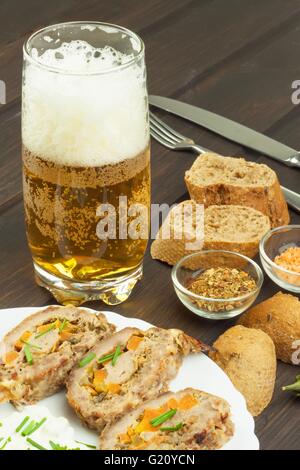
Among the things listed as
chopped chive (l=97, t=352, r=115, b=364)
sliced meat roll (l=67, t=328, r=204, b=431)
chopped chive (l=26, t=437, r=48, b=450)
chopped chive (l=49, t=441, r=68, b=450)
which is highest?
chopped chive (l=26, t=437, r=48, b=450)

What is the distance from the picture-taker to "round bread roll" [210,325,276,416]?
180 cm

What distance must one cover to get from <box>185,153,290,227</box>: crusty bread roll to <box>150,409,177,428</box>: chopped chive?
71cm

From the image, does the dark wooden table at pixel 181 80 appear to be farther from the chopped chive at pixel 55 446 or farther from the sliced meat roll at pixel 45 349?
the chopped chive at pixel 55 446

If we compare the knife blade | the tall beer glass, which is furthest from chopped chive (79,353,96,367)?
the knife blade

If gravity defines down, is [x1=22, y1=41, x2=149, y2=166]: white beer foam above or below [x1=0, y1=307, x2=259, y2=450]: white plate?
above

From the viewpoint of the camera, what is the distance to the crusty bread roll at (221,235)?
215cm

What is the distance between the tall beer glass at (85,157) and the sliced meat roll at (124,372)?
0.20 metres

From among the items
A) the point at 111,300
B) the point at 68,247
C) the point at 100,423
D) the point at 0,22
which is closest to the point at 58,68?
the point at 68,247

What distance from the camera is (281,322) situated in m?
1.94

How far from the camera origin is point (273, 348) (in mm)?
1876

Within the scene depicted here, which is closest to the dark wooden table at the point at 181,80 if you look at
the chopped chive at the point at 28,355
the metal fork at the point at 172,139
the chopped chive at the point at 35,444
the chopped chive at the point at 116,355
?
the metal fork at the point at 172,139

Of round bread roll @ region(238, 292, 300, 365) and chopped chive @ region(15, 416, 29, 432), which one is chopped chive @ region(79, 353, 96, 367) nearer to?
chopped chive @ region(15, 416, 29, 432)
